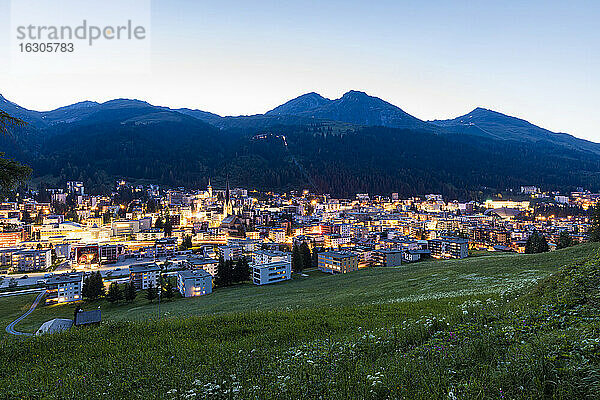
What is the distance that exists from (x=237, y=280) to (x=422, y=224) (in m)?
125

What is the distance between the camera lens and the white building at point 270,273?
235 ft

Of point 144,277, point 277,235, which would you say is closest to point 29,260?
point 144,277

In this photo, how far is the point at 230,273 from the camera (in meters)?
73.1

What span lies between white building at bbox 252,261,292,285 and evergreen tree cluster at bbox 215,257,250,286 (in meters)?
2.84

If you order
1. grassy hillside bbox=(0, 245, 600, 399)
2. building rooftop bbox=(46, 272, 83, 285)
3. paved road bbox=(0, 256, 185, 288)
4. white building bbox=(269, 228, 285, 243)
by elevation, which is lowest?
paved road bbox=(0, 256, 185, 288)

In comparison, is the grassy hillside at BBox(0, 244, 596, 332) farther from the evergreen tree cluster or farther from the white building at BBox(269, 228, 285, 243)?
the white building at BBox(269, 228, 285, 243)

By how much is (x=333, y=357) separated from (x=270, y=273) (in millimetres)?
65581

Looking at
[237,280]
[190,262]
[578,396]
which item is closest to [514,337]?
[578,396]

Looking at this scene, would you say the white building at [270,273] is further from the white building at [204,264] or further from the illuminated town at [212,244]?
the white building at [204,264]

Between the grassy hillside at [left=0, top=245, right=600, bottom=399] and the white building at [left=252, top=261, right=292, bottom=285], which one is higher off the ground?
the grassy hillside at [left=0, top=245, right=600, bottom=399]

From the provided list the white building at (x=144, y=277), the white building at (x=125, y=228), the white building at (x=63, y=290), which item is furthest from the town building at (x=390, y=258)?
the white building at (x=125, y=228)

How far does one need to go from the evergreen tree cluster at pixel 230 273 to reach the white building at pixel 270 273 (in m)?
2.84

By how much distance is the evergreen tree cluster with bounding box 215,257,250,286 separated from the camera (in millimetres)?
72312

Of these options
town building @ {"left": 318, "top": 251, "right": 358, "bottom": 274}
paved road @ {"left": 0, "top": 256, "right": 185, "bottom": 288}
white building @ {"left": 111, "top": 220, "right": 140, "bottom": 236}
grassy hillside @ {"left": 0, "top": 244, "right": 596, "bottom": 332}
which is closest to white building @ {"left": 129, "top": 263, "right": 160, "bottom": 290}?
grassy hillside @ {"left": 0, "top": 244, "right": 596, "bottom": 332}
